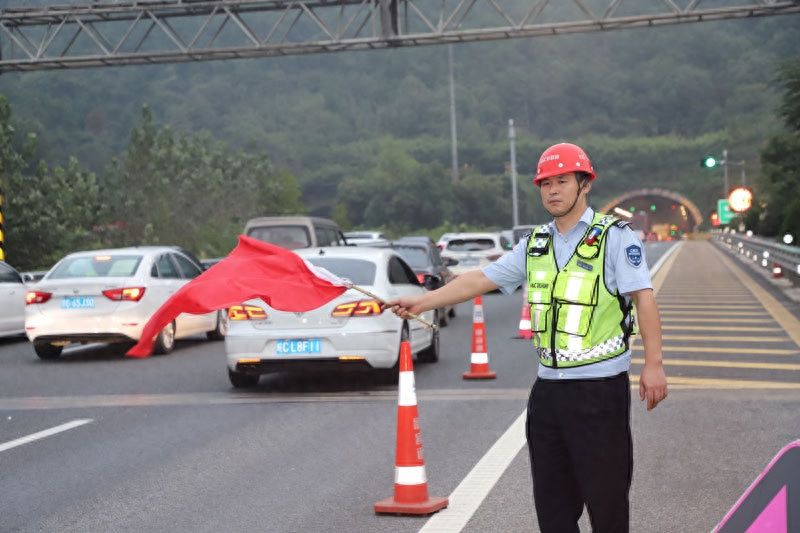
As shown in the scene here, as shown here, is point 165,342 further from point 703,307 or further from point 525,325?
point 703,307

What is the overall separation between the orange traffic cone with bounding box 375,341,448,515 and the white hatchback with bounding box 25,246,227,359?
10738 millimetres

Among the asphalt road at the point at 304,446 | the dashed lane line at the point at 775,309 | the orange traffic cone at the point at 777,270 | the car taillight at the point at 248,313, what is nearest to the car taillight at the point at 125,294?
the asphalt road at the point at 304,446

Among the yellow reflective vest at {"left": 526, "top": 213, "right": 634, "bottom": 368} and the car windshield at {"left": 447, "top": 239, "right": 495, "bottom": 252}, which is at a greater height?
the yellow reflective vest at {"left": 526, "top": 213, "right": 634, "bottom": 368}

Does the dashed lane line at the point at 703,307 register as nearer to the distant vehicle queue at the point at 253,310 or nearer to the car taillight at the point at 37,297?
the distant vehicle queue at the point at 253,310

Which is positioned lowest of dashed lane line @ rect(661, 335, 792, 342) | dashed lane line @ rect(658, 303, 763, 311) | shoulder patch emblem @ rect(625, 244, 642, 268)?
dashed lane line @ rect(658, 303, 763, 311)

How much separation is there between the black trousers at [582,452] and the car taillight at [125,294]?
13.7 m

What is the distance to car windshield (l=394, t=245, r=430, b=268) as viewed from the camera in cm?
2445

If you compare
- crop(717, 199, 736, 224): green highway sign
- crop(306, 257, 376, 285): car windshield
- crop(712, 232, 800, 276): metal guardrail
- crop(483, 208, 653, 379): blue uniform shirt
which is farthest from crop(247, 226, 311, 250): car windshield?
crop(717, 199, 736, 224): green highway sign

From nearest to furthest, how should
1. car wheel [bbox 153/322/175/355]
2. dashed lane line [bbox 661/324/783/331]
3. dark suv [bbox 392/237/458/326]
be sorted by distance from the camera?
car wheel [bbox 153/322/175/355]
dashed lane line [bbox 661/324/783/331]
dark suv [bbox 392/237/458/326]

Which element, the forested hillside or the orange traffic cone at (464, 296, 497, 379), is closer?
the orange traffic cone at (464, 296, 497, 379)

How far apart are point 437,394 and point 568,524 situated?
826 centimetres

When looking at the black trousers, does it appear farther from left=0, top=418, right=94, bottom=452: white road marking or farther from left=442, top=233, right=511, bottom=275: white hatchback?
left=442, top=233, right=511, bottom=275: white hatchback

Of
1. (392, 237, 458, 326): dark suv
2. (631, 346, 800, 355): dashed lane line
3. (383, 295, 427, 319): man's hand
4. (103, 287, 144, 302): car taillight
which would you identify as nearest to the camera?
(383, 295, 427, 319): man's hand

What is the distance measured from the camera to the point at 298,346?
13828 mm
